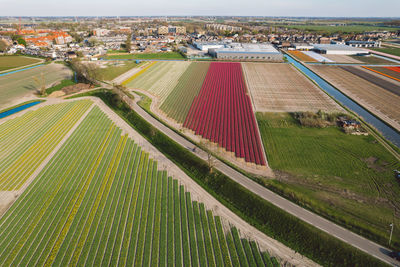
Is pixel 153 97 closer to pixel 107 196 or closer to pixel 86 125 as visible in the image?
pixel 86 125

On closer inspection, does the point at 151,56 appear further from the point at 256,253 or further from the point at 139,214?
the point at 256,253

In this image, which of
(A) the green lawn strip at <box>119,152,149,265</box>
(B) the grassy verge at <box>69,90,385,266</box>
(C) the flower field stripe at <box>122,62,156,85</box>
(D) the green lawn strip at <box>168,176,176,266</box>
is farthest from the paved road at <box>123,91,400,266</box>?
(C) the flower field stripe at <box>122,62,156,85</box>

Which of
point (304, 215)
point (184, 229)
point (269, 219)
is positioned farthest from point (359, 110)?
point (184, 229)

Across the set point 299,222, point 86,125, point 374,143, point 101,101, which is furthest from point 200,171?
point 101,101

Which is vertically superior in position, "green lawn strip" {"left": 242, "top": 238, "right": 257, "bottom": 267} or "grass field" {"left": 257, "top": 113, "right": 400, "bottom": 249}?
"grass field" {"left": 257, "top": 113, "right": 400, "bottom": 249}

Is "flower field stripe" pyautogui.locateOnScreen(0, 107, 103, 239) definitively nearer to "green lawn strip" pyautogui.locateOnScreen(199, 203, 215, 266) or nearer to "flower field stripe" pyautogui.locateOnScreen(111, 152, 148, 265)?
"flower field stripe" pyautogui.locateOnScreen(111, 152, 148, 265)

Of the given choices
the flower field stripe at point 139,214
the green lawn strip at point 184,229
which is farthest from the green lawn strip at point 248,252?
the flower field stripe at point 139,214
